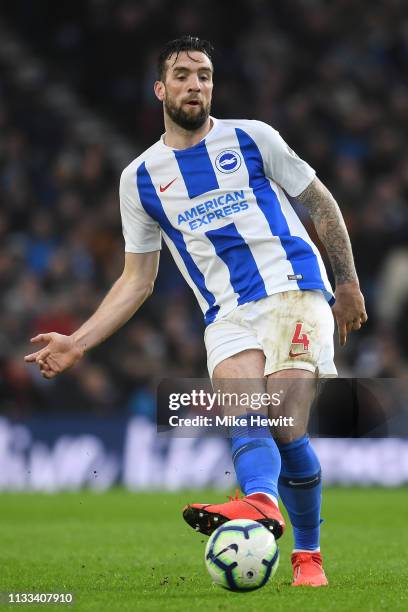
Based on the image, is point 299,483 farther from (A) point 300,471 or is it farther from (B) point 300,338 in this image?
(B) point 300,338

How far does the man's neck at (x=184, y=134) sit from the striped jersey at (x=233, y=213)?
28 millimetres

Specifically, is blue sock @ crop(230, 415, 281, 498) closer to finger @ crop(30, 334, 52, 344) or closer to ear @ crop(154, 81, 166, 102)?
finger @ crop(30, 334, 52, 344)

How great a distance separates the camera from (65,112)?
59.4ft

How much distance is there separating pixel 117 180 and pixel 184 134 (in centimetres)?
1114

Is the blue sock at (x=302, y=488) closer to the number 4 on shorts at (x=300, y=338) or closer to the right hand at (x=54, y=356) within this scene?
the number 4 on shorts at (x=300, y=338)

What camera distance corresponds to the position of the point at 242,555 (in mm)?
4621

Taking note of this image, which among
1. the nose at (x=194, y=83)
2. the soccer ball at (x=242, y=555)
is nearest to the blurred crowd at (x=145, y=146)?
the nose at (x=194, y=83)

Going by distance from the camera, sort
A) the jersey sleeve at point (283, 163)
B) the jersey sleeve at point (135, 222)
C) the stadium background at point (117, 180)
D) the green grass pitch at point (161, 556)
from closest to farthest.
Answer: the green grass pitch at point (161, 556) < the jersey sleeve at point (283, 163) < the jersey sleeve at point (135, 222) < the stadium background at point (117, 180)

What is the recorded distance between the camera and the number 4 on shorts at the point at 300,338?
5.21 metres

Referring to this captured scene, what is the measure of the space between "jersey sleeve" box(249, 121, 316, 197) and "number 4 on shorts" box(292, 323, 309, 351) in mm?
580

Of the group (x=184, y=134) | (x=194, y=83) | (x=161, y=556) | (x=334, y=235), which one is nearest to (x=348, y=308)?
(x=334, y=235)

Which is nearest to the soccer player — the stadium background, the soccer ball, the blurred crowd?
the soccer ball

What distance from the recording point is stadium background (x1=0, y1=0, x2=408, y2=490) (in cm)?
1332

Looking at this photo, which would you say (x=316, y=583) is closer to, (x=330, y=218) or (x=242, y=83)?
(x=330, y=218)
